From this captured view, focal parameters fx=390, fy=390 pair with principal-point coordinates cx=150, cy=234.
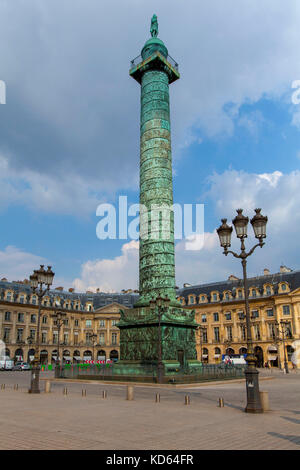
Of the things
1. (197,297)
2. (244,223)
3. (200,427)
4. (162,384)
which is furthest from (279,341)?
(200,427)

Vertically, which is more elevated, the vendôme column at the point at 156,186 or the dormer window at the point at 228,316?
the vendôme column at the point at 156,186

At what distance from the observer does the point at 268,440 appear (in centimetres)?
674

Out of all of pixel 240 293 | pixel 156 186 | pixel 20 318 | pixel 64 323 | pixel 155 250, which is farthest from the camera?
pixel 64 323

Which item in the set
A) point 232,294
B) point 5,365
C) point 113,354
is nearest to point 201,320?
point 232,294

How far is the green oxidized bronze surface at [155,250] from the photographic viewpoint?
24281mm

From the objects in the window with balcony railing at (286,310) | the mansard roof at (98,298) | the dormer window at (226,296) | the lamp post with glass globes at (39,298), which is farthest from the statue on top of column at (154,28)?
the mansard roof at (98,298)

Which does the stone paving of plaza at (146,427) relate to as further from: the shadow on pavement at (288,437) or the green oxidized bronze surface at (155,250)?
the green oxidized bronze surface at (155,250)

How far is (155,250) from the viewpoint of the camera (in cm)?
2611

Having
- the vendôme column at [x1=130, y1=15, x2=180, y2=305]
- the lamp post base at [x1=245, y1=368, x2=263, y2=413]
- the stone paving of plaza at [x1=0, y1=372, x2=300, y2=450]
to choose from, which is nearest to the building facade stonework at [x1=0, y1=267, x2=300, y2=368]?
the vendôme column at [x1=130, y1=15, x2=180, y2=305]

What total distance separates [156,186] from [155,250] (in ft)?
14.7

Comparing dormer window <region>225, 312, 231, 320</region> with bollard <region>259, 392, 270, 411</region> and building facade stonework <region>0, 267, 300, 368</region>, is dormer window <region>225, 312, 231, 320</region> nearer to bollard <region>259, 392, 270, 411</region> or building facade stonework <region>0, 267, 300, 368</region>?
building facade stonework <region>0, 267, 300, 368</region>

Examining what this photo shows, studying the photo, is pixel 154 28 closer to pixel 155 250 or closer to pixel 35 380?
pixel 155 250

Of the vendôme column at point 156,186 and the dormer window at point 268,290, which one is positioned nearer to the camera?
the vendôme column at point 156,186
